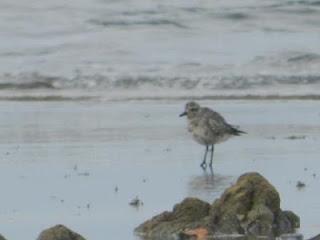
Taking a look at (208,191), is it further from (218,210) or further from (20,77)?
(20,77)

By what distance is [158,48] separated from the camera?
19531 millimetres

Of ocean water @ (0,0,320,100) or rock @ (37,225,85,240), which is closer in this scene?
rock @ (37,225,85,240)

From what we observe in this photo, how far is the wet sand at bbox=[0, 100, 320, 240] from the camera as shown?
Result: 8328 mm

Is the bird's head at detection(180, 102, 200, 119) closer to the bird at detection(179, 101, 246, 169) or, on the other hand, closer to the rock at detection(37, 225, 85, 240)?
the bird at detection(179, 101, 246, 169)

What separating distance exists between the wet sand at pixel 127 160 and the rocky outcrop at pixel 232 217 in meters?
0.17

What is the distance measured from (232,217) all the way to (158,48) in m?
12.0

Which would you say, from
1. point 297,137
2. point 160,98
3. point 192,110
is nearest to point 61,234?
point 192,110

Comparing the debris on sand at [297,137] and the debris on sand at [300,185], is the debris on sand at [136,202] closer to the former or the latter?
the debris on sand at [300,185]

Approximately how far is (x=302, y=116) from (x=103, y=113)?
2.14 m

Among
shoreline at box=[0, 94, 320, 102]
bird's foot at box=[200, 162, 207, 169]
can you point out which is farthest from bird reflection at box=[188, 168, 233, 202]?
shoreline at box=[0, 94, 320, 102]

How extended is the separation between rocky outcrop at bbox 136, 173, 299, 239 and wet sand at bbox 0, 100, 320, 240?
0.17 metres

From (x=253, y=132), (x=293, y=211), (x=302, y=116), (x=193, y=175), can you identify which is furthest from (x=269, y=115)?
(x=293, y=211)

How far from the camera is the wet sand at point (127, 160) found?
8.33 meters

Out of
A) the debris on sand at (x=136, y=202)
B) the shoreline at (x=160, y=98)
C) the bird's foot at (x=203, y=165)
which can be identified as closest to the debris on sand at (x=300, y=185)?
the debris on sand at (x=136, y=202)
